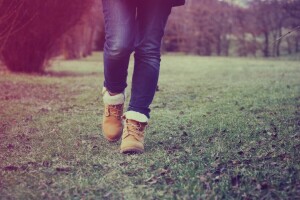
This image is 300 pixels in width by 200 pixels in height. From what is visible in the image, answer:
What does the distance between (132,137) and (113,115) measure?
319 mm

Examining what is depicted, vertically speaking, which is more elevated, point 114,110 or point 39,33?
point 39,33

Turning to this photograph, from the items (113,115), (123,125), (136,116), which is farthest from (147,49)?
(123,125)

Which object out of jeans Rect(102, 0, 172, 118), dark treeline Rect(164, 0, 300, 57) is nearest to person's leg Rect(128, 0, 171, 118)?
jeans Rect(102, 0, 172, 118)

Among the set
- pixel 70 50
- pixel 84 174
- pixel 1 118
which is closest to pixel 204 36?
pixel 70 50

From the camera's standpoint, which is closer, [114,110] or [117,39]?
[117,39]

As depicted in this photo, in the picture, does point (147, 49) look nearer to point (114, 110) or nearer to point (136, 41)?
point (136, 41)

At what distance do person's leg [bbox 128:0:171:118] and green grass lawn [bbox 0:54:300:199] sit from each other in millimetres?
358

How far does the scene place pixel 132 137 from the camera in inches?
112

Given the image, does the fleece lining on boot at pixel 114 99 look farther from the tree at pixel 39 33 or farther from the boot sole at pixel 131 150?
the tree at pixel 39 33

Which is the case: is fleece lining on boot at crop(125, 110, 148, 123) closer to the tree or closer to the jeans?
the jeans

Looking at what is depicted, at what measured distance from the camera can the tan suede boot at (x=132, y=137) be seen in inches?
111

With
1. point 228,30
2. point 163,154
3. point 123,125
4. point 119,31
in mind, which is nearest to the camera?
point 119,31

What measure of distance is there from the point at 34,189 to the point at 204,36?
87.9 ft

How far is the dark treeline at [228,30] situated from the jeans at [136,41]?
20297mm
